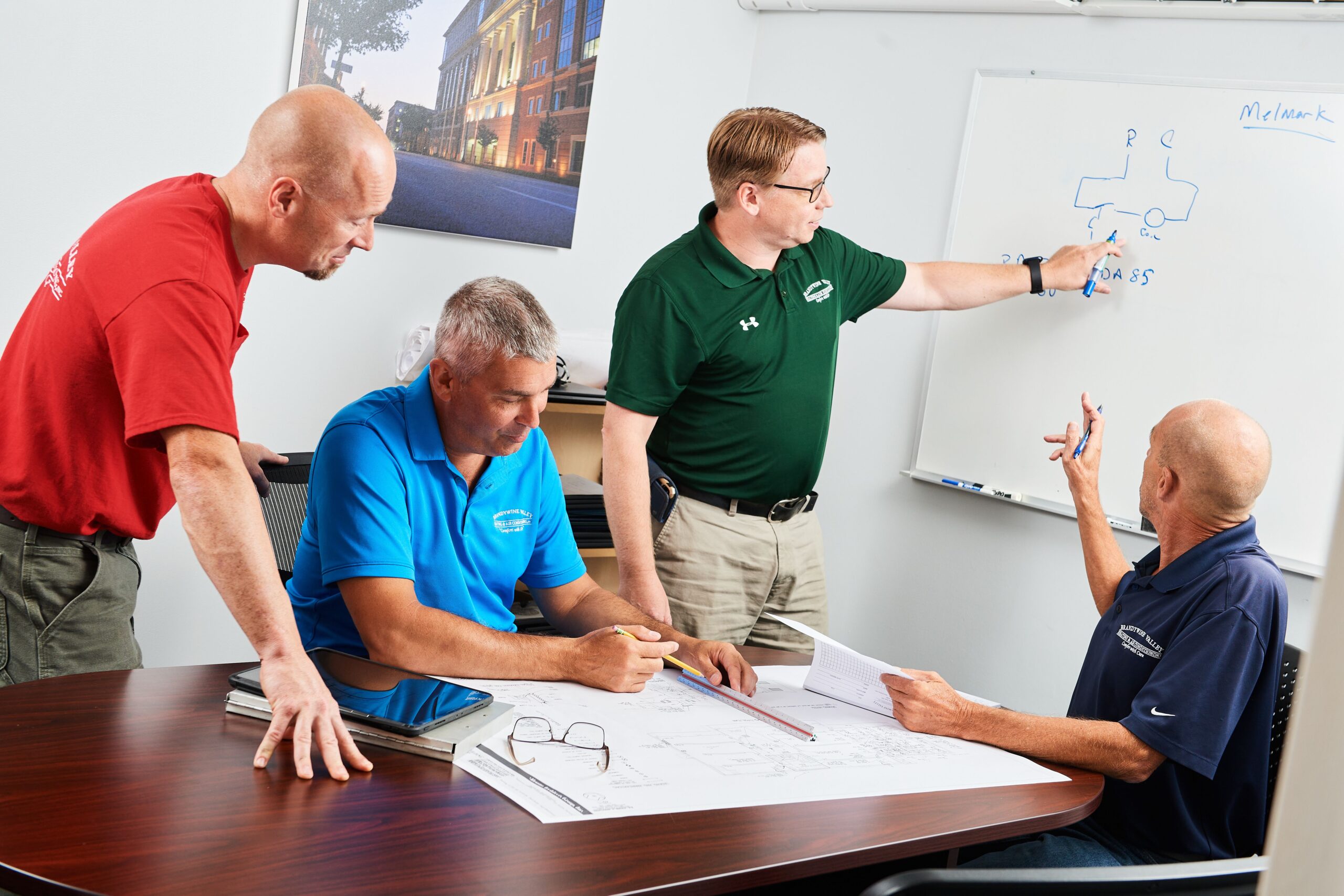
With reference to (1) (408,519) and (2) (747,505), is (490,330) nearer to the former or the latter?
(1) (408,519)

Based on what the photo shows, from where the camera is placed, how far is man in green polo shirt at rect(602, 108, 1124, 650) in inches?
98.7

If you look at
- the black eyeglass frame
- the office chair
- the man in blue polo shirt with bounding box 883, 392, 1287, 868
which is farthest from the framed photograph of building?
the office chair

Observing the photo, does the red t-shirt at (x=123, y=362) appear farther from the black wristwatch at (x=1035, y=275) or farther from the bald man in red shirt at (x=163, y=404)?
the black wristwatch at (x=1035, y=275)

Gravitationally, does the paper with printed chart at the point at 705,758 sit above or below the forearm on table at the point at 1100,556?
below

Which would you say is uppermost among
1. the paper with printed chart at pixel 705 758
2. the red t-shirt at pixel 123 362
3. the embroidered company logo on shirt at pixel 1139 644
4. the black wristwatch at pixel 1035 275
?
the black wristwatch at pixel 1035 275

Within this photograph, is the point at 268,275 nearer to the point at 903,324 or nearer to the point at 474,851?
the point at 903,324

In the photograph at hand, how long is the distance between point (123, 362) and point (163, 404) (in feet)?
0.42

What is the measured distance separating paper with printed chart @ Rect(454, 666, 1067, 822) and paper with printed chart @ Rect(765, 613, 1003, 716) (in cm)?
2

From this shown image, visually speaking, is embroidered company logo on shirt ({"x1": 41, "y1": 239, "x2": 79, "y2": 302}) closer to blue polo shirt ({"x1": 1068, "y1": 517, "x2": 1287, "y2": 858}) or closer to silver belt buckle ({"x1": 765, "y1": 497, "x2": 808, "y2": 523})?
silver belt buckle ({"x1": 765, "y1": 497, "x2": 808, "y2": 523})

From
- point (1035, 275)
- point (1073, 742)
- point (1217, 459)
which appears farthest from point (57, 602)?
point (1035, 275)

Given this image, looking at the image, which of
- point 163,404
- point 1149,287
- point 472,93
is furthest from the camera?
point 472,93

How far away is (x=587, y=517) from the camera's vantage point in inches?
131

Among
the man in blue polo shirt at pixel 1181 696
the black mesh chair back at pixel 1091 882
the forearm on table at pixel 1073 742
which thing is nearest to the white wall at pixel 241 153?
the man in blue polo shirt at pixel 1181 696

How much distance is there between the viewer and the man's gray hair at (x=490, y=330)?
1.91 metres
